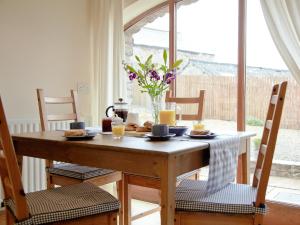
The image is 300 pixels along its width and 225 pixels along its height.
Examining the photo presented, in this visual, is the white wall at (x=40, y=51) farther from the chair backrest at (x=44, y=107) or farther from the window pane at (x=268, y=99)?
the window pane at (x=268, y=99)

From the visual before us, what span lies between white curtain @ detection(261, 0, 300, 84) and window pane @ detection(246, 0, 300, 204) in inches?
8.6

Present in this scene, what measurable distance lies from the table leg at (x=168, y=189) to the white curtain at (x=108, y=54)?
7.09 ft

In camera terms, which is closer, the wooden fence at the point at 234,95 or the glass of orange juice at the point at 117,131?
the glass of orange juice at the point at 117,131

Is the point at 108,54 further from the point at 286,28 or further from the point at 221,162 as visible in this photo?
the point at 221,162

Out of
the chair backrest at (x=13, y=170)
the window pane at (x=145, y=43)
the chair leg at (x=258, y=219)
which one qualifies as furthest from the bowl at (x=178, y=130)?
the window pane at (x=145, y=43)

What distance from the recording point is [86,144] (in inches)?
67.7

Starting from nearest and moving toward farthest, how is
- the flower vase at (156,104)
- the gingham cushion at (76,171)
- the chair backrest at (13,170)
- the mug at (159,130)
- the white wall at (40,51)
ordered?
1. the chair backrest at (13,170)
2. the mug at (159,130)
3. the flower vase at (156,104)
4. the gingham cushion at (76,171)
5. the white wall at (40,51)

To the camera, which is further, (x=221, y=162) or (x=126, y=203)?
(x=126, y=203)

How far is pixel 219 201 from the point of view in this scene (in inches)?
67.1

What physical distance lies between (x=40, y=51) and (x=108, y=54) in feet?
2.16

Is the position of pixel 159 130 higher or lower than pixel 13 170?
higher

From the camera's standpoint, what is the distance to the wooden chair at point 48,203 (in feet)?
4.89

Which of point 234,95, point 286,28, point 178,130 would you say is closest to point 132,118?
point 178,130

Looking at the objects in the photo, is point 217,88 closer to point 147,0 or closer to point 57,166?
point 147,0
